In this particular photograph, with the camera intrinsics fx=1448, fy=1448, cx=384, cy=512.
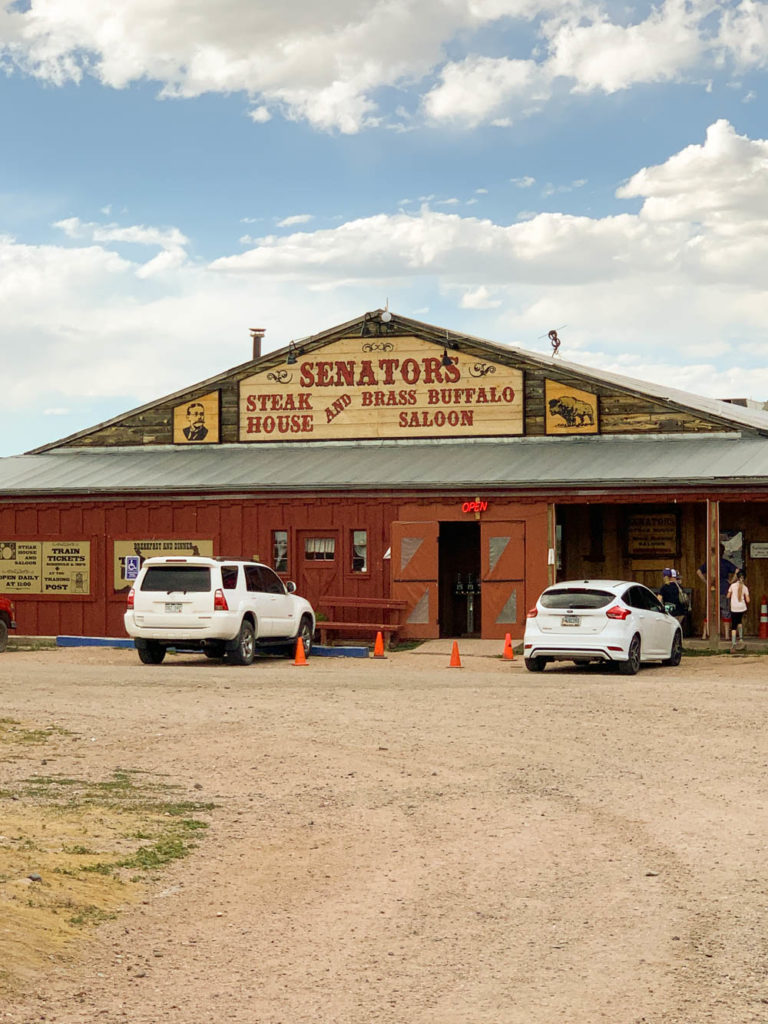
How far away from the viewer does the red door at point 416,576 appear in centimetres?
3131

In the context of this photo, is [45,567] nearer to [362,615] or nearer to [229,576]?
[362,615]

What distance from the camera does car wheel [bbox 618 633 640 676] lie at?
75.9 feet

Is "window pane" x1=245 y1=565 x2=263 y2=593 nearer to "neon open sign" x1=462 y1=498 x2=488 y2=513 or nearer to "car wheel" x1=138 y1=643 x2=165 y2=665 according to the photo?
"car wheel" x1=138 y1=643 x2=165 y2=665

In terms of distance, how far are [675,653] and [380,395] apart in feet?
39.6

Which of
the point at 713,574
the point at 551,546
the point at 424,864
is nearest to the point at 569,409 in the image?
the point at 551,546

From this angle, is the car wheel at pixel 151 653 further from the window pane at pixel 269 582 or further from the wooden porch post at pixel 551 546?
the wooden porch post at pixel 551 546

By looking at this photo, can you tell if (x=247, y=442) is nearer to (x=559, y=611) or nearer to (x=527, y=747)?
(x=559, y=611)

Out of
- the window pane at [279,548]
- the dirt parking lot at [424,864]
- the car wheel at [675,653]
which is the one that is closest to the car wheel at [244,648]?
the dirt parking lot at [424,864]

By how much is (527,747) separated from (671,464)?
16331mm

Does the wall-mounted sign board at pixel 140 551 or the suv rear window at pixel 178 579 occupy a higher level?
the wall-mounted sign board at pixel 140 551

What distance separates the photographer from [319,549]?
32281 mm

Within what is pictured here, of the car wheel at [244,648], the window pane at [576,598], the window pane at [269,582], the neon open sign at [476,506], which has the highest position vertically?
the neon open sign at [476,506]

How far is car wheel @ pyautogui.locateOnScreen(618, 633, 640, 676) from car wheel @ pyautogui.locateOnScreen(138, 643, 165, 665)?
7936 millimetres

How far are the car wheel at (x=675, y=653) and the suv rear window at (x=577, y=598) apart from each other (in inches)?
111
